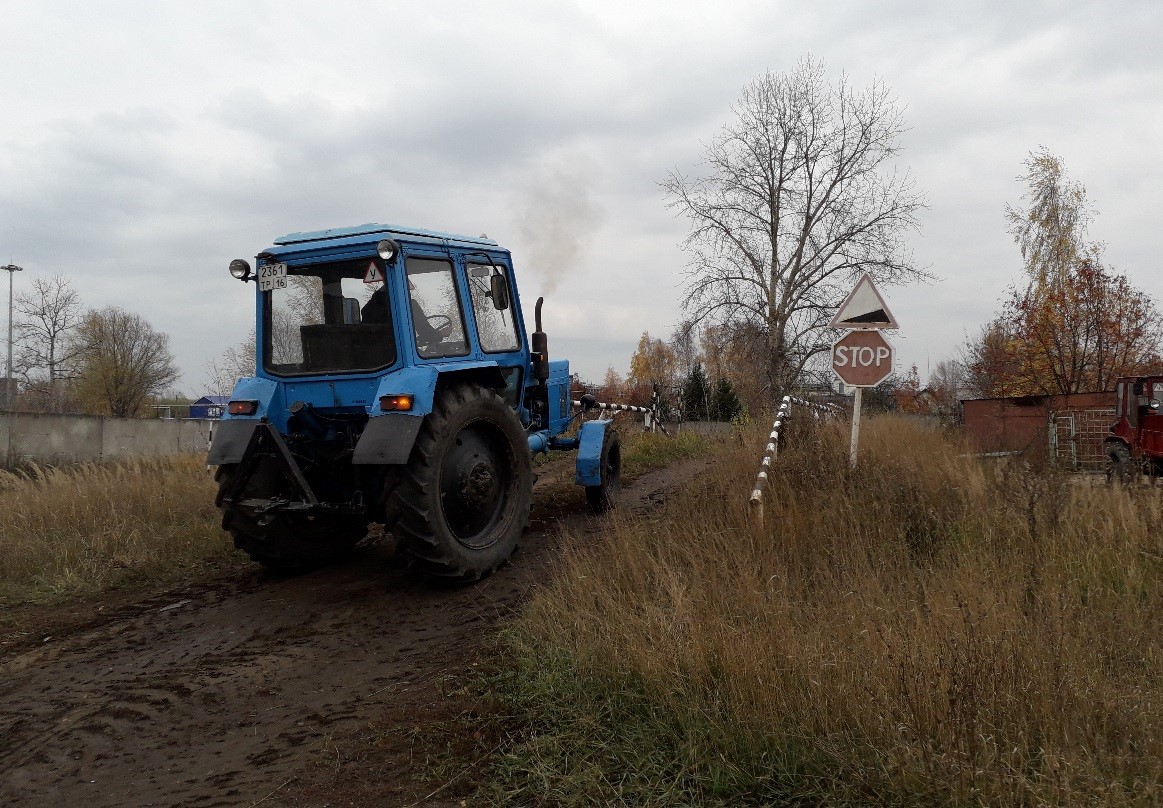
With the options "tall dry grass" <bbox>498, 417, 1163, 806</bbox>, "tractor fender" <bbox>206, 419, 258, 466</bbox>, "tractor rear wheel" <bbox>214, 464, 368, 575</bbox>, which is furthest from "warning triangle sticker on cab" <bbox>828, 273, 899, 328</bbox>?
"tractor fender" <bbox>206, 419, 258, 466</bbox>

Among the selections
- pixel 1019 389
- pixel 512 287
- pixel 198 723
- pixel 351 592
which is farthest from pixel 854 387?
pixel 1019 389

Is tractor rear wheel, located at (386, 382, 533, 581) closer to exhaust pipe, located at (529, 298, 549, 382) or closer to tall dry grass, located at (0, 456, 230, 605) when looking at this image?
exhaust pipe, located at (529, 298, 549, 382)

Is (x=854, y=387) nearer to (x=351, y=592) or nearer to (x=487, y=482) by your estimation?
(x=487, y=482)

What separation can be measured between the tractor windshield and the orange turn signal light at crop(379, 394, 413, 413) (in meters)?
0.57

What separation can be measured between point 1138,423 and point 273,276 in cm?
1228

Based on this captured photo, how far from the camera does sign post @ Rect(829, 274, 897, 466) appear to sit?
26.2 ft

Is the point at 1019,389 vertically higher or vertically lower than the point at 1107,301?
lower

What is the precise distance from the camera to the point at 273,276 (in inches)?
258

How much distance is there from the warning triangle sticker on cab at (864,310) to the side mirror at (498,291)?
3.14 metres

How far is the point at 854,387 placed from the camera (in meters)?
8.12

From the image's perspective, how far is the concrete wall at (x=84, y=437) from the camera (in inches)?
749

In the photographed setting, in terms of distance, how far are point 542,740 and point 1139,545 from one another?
14.6ft

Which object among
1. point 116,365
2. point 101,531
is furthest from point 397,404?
point 116,365

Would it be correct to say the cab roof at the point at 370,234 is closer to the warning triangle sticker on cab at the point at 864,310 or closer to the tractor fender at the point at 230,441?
the tractor fender at the point at 230,441
